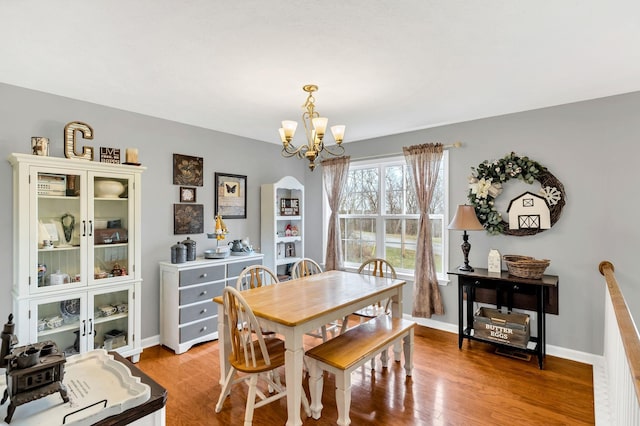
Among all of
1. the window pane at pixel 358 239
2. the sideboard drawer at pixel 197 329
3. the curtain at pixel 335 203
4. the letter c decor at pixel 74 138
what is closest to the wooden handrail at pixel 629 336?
the window pane at pixel 358 239

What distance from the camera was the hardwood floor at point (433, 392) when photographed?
7.41 ft

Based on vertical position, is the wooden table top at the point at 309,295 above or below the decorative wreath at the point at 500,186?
below

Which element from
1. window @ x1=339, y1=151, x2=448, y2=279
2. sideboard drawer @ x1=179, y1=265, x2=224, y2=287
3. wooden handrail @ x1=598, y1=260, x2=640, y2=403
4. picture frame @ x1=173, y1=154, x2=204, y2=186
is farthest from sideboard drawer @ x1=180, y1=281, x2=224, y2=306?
wooden handrail @ x1=598, y1=260, x2=640, y2=403

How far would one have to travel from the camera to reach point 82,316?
112 inches

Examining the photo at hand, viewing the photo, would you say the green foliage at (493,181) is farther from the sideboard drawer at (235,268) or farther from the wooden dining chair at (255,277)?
the sideboard drawer at (235,268)

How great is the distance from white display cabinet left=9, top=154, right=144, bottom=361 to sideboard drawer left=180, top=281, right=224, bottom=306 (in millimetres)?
423

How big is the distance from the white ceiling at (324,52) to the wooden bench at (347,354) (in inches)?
78.7

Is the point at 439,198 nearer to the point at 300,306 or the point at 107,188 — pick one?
the point at 300,306

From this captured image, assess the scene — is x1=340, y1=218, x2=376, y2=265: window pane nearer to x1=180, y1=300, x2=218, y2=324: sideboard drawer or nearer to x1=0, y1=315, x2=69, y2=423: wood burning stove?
x1=180, y1=300, x2=218, y2=324: sideboard drawer

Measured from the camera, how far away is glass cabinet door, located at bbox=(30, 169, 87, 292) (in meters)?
2.63

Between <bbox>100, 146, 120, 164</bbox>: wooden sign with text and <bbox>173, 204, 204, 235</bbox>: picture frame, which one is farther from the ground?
<bbox>100, 146, 120, 164</bbox>: wooden sign with text

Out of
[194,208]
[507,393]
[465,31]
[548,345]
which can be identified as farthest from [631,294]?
[194,208]

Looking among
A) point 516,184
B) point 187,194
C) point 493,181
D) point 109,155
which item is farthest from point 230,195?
point 516,184

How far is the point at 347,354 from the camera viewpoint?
2.27 metres
